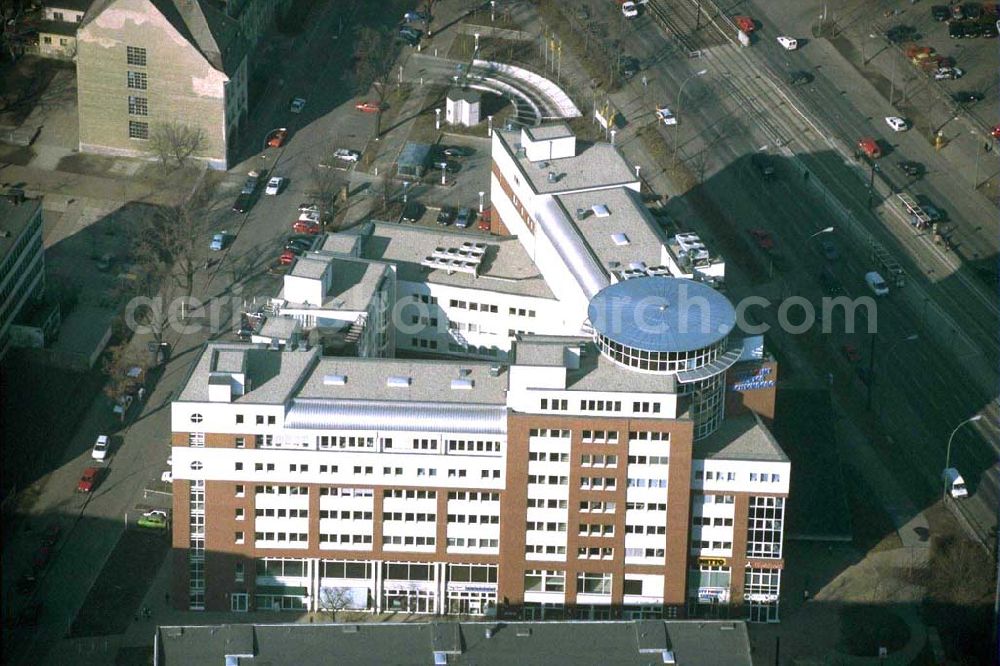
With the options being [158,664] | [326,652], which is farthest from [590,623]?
[158,664]

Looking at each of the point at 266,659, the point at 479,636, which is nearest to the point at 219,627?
the point at 266,659

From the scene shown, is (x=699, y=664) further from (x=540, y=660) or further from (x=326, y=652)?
(x=326, y=652)

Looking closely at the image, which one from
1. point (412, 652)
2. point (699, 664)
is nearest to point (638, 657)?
point (699, 664)

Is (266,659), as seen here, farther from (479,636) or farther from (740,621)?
(740,621)

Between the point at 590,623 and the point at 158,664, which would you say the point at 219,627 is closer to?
the point at 158,664
